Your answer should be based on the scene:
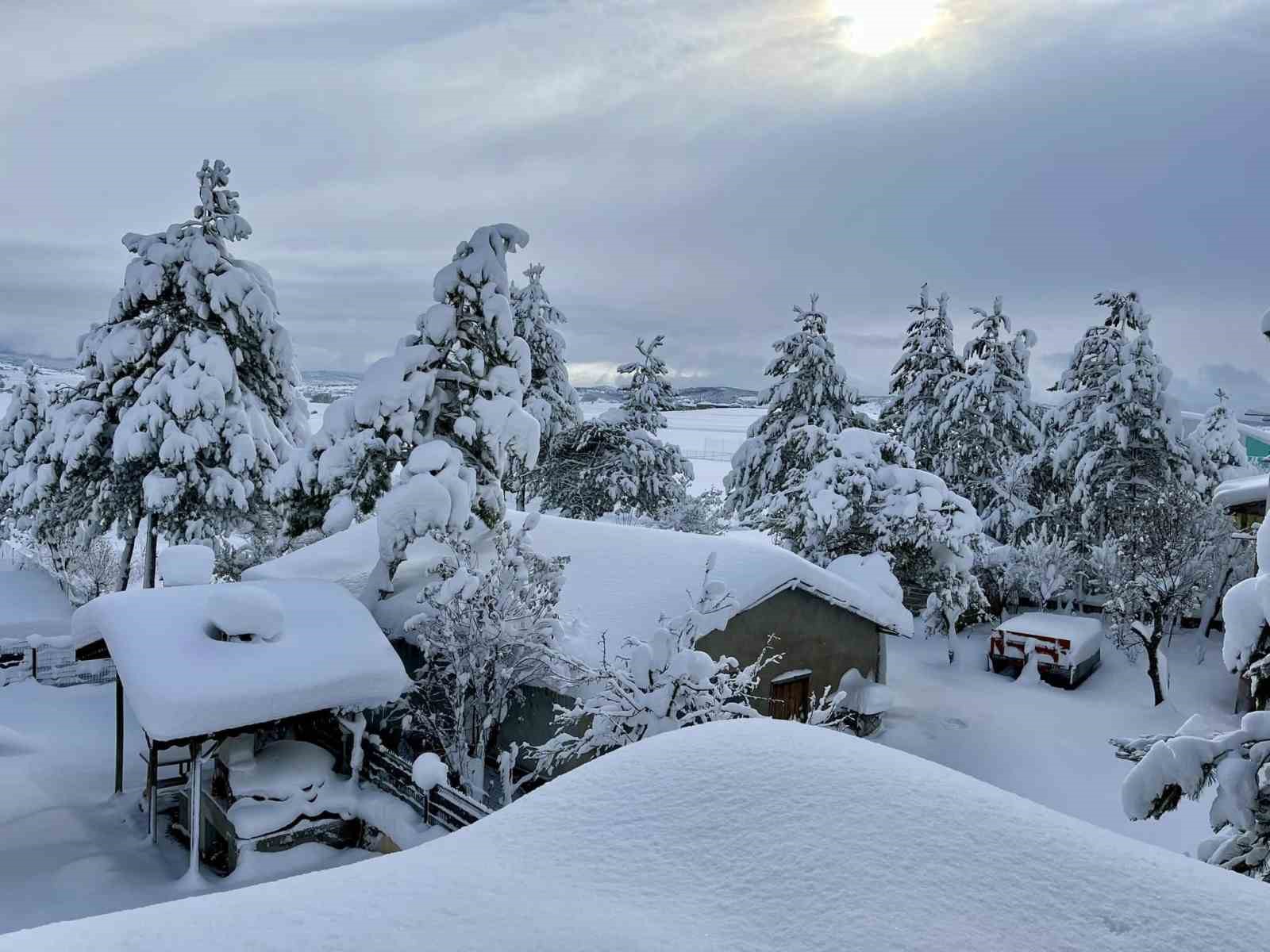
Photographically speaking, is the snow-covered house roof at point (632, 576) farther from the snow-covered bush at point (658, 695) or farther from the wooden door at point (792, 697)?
the snow-covered bush at point (658, 695)

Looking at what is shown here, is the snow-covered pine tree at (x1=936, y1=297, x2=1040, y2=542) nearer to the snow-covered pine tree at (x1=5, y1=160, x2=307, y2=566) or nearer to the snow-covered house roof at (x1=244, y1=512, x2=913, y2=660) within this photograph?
the snow-covered house roof at (x1=244, y1=512, x2=913, y2=660)

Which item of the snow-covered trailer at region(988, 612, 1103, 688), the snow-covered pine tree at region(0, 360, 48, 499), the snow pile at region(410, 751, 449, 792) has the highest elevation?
the snow-covered pine tree at region(0, 360, 48, 499)

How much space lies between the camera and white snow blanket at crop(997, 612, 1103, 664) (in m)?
21.9

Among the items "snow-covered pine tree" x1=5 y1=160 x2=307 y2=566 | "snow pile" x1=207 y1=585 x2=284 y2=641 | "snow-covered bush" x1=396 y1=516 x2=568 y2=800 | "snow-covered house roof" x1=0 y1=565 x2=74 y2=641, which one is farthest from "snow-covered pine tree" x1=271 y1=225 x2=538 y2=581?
"snow-covered house roof" x1=0 y1=565 x2=74 y2=641

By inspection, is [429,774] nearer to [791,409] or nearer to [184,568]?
[184,568]

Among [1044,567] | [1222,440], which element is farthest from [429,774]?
[1222,440]

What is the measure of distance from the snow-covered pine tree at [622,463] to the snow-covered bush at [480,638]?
18608 millimetres

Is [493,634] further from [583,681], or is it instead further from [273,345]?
[273,345]

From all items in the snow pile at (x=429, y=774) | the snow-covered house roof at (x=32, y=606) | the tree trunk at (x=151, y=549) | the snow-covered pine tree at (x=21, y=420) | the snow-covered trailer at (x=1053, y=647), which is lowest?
the snow-covered house roof at (x=32, y=606)

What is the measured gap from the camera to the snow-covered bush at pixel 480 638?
13297mm

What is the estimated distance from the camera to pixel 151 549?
24.3 meters

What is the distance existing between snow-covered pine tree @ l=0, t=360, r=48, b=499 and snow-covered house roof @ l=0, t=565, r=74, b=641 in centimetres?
415

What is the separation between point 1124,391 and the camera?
27.6 meters

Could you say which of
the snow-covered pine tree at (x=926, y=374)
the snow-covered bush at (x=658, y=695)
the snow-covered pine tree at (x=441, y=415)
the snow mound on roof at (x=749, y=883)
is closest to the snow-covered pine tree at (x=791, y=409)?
the snow-covered pine tree at (x=926, y=374)
